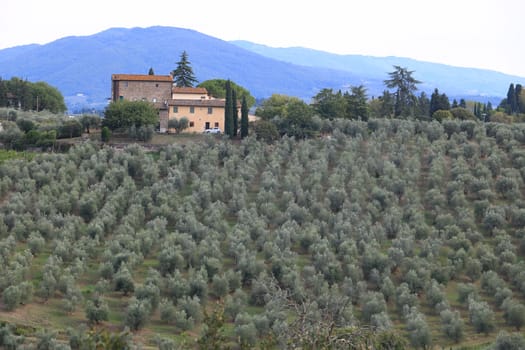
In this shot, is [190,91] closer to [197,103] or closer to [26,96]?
[197,103]

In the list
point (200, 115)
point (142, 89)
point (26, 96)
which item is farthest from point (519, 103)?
point (26, 96)

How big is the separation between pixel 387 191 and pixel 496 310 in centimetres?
1556

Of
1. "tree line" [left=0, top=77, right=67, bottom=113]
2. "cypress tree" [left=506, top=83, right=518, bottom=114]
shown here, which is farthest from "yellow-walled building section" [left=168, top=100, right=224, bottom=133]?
"cypress tree" [left=506, top=83, right=518, bottom=114]

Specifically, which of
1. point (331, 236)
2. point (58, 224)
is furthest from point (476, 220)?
point (58, 224)

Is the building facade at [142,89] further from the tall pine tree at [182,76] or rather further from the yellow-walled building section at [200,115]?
the tall pine tree at [182,76]

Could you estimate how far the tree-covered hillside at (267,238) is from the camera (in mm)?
35844

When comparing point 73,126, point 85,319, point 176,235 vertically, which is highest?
point 73,126

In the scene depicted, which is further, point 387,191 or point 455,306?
point 387,191

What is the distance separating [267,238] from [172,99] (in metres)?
33.1

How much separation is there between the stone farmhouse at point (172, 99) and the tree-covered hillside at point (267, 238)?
835cm

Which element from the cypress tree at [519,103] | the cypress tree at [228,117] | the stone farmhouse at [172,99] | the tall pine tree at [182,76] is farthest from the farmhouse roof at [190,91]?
the cypress tree at [519,103]

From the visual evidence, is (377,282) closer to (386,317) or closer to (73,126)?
(386,317)

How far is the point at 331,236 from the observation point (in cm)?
4566

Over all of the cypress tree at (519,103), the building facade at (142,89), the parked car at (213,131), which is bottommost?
the parked car at (213,131)
